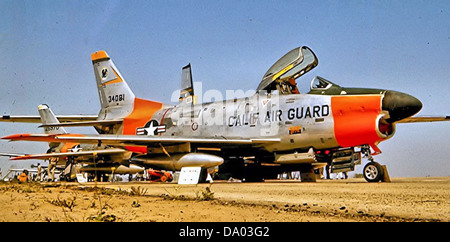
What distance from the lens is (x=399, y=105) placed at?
9.88 meters

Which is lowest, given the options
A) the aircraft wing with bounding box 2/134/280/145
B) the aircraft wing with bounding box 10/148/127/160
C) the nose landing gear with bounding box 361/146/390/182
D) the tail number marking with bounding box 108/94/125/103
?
the nose landing gear with bounding box 361/146/390/182

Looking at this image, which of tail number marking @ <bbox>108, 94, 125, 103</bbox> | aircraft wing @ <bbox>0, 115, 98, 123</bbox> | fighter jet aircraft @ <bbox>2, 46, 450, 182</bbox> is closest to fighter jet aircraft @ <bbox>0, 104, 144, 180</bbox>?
aircraft wing @ <bbox>0, 115, 98, 123</bbox>

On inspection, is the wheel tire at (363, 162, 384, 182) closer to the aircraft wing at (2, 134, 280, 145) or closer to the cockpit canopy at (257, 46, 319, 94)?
the aircraft wing at (2, 134, 280, 145)

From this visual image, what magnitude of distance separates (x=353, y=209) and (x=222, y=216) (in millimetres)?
1687

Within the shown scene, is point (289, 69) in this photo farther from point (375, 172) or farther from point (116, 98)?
point (116, 98)

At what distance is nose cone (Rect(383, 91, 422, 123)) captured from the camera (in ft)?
32.1

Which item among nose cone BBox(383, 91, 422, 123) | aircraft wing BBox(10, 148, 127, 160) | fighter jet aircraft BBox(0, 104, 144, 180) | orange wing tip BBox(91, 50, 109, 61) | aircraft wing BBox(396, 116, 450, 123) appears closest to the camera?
nose cone BBox(383, 91, 422, 123)

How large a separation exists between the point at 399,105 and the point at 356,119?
127 centimetres

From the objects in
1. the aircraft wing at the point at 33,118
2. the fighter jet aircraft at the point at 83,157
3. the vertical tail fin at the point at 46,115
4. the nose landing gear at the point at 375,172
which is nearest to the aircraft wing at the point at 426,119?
the nose landing gear at the point at 375,172

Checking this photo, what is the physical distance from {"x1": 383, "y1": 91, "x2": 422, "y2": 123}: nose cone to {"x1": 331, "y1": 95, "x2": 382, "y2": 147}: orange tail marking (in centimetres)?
26

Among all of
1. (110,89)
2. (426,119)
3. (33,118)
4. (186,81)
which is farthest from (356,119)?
(33,118)
